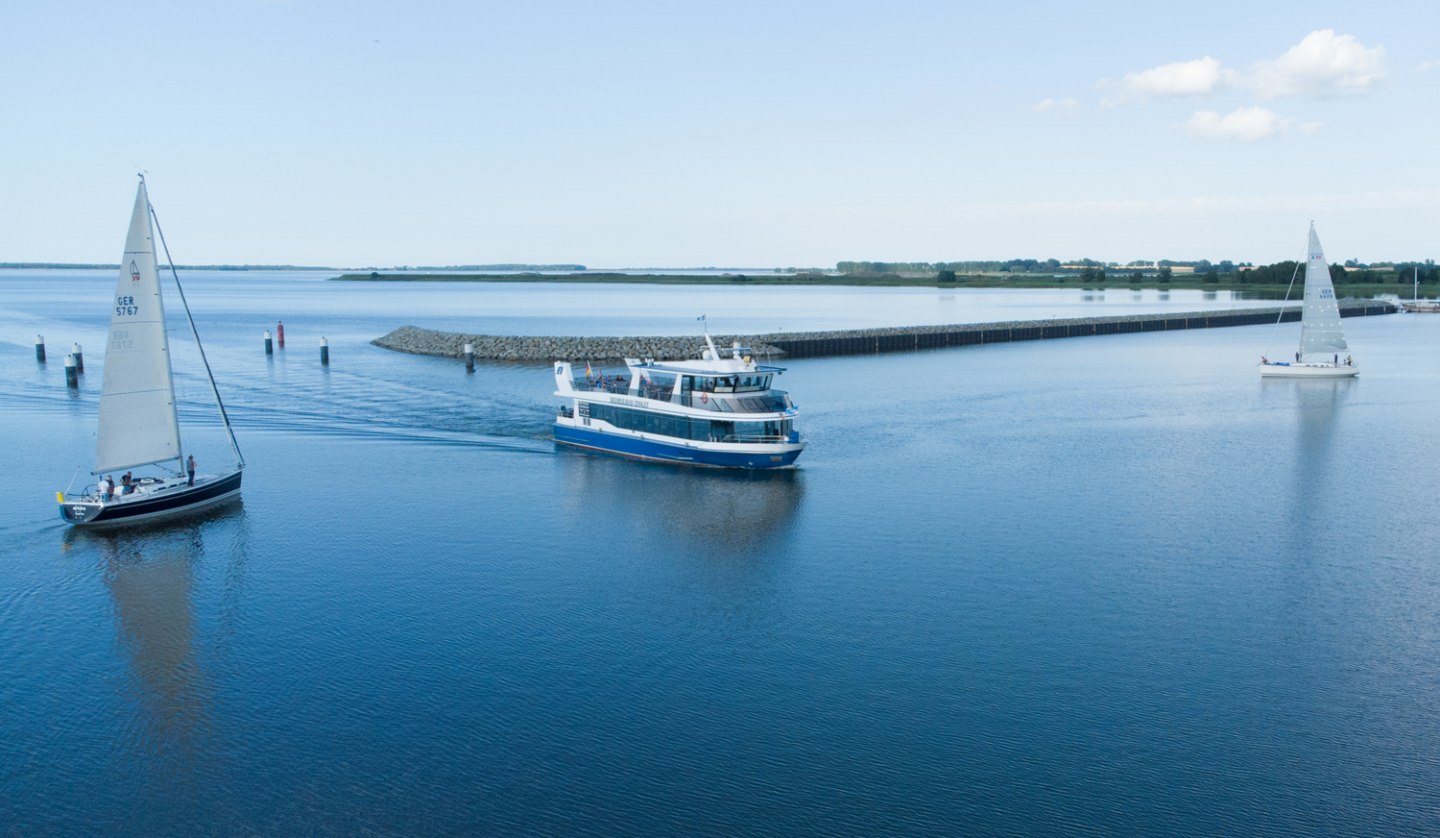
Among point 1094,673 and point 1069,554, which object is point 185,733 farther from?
point 1069,554

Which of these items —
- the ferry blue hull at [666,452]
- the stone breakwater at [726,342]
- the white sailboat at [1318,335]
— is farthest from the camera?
the stone breakwater at [726,342]

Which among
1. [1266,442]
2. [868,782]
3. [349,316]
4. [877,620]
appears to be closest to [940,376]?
[1266,442]

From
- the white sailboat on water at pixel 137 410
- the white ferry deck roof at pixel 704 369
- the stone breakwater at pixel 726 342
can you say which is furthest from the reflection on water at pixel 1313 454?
the white sailboat on water at pixel 137 410

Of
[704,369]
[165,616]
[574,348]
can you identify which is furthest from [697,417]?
[574,348]

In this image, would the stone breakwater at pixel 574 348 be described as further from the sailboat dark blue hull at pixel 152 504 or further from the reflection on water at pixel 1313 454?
the sailboat dark blue hull at pixel 152 504

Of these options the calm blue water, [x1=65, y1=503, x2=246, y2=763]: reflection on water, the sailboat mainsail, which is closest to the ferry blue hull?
the calm blue water
